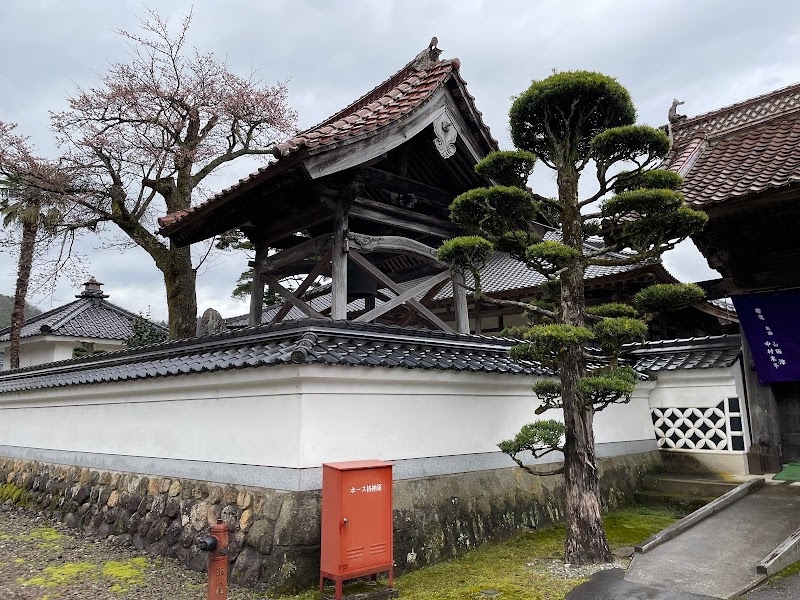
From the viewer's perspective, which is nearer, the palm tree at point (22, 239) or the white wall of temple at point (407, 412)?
the white wall of temple at point (407, 412)

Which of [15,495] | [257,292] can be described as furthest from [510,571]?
[15,495]

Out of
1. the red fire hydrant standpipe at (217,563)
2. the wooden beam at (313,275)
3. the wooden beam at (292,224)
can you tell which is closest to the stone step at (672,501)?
the wooden beam at (313,275)

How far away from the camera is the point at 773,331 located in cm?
965

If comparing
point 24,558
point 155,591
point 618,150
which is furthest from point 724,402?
point 24,558

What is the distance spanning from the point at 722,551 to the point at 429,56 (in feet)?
28.7

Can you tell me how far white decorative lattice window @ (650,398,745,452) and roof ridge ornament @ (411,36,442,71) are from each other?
24.7 ft

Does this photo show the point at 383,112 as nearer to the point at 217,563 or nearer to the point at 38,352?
the point at 217,563

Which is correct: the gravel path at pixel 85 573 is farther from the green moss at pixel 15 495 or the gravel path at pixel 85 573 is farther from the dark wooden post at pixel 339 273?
the dark wooden post at pixel 339 273

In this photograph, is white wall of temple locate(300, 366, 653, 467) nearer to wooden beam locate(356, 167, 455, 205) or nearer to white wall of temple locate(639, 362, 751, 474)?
white wall of temple locate(639, 362, 751, 474)

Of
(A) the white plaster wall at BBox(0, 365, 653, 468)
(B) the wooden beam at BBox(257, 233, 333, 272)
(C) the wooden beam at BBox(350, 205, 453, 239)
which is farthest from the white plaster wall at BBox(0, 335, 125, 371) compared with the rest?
(C) the wooden beam at BBox(350, 205, 453, 239)

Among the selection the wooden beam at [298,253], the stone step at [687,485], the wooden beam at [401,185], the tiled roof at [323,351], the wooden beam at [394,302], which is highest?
the wooden beam at [401,185]

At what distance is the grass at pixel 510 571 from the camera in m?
5.65

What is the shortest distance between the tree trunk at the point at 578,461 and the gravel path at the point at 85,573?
3.30m

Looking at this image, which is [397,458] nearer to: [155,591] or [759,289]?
[155,591]
